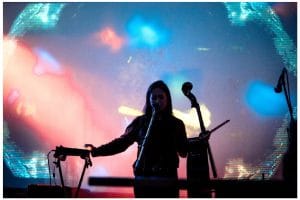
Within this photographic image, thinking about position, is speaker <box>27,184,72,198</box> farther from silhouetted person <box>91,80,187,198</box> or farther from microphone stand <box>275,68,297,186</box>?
microphone stand <box>275,68,297,186</box>

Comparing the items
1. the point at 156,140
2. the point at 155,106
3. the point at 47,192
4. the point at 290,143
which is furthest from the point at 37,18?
the point at 290,143

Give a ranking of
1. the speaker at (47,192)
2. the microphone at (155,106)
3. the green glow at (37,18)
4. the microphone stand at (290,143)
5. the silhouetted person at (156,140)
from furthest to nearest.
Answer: the green glow at (37,18) → the microphone stand at (290,143) → the speaker at (47,192) → the microphone at (155,106) → the silhouetted person at (156,140)

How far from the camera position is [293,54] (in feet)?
12.8

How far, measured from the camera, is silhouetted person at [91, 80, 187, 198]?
2.40 metres

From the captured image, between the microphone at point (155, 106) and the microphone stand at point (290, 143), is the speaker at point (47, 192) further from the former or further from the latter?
the microphone stand at point (290, 143)

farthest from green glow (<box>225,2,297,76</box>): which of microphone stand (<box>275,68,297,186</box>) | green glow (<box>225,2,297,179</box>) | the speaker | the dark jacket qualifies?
the speaker

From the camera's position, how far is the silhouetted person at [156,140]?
240cm

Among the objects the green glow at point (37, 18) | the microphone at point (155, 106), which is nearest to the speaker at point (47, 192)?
the microphone at point (155, 106)

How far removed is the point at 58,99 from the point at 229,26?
1885 mm

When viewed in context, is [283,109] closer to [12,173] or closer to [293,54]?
[293,54]

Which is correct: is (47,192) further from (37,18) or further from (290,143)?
(290,143)

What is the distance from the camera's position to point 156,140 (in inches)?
96.9

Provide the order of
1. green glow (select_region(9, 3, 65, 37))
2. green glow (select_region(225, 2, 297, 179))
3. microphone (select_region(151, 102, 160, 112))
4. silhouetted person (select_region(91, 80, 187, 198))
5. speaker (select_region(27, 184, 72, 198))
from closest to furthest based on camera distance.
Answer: silhouetted person (select_region(91, 80, 187, 198))
microphone (select_region(151, 102, 160, 112))
speaker (select_region(27, 184, 72, 198))
green glow (select_region(225, 2, 297, 179))
green glow (select_region(9, 3, 65, 37))

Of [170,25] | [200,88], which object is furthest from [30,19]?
[200,88]
